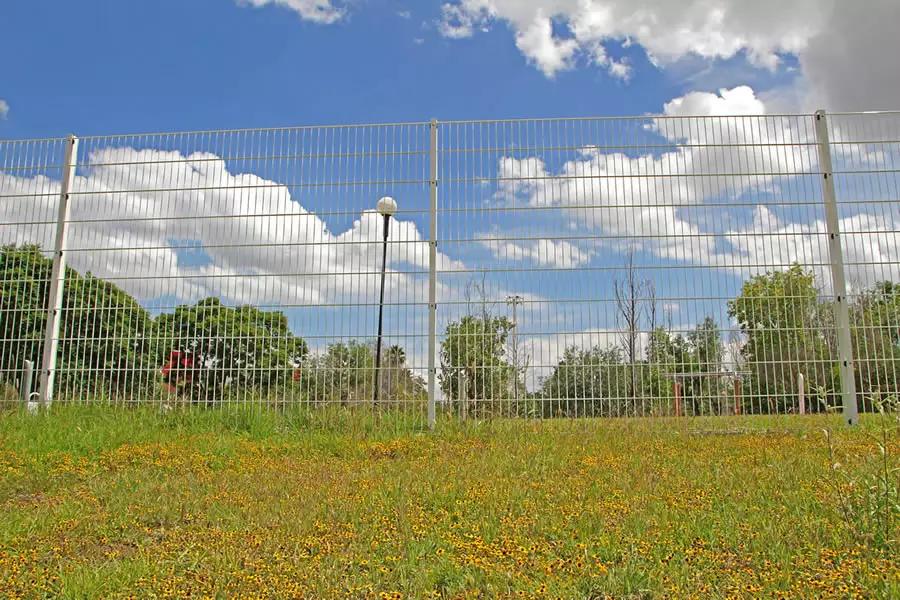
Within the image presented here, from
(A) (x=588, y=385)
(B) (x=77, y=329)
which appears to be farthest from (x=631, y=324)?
(B) (x=77, y=329)

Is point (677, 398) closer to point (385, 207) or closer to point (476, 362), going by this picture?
point (476, 362)

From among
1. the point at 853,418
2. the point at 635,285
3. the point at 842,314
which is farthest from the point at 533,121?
the point at 853,418

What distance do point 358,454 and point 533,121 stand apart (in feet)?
14.7

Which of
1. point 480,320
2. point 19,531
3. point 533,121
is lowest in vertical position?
point 19,531

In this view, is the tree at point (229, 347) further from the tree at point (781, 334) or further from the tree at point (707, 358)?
the tree at point (781, 334)

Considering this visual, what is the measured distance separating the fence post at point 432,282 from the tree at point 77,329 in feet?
11.4

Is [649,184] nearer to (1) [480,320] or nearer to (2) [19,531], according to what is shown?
(1) [480,320]

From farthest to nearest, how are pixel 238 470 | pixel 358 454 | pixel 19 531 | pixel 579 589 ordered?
pixel 358 454, pixel 238 470, pixel 19 531, pixel 579 589

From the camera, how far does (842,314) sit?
791 centimetres

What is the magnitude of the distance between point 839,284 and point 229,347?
7.25m

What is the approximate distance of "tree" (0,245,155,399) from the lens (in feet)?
27.2

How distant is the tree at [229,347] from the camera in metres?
7.89

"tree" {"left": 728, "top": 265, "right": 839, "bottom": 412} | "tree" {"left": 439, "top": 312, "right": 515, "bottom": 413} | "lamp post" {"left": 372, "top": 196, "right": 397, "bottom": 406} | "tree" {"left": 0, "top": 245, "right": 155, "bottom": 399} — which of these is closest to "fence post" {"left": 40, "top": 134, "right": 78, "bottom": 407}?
"tree" {"left": 0, "top": 245, "right": 155, "bottom": 399}

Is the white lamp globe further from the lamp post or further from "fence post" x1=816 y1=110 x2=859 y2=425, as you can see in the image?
"fence post" x1=816 y1=110 x2=859 y2=425
